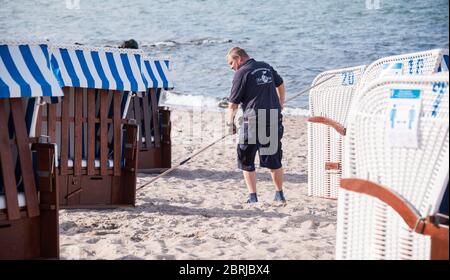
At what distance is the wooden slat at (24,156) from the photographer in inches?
150

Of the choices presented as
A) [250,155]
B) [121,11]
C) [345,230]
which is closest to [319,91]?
[250,155]

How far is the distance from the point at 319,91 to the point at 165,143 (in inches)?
107

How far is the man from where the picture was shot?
18.7ft

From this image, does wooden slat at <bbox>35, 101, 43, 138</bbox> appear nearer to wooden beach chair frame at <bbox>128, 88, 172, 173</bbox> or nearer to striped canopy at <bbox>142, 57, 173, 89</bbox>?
wooden beach chair frame at <bbox>128, 88, 172, 173</bbox>

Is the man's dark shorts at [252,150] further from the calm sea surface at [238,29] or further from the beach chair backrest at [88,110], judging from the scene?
the calm sea surface at [238,29]

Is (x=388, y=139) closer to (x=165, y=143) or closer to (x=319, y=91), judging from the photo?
(x=319, y=91)

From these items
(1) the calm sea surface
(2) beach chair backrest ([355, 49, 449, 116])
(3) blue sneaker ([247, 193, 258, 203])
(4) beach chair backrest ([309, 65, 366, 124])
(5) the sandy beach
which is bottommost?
(5) the sandy beach

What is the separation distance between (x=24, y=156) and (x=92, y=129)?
1.72m

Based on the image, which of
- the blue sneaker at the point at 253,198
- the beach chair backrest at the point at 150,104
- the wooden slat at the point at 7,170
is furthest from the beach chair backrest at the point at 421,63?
the beach chair backrest at the point at 150,104

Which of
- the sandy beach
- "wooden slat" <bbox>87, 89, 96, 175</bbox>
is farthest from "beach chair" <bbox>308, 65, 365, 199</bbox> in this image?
"wooden slat" <bbox>87, 89, 96, 175</bbox>

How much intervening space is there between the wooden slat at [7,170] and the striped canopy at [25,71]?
0.39ft

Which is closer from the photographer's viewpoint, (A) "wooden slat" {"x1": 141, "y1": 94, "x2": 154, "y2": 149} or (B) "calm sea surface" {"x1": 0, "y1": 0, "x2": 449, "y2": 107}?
(A) "wooden slat" {"x1": 141, "y1": 94, "x2": 154, "y2": 149}

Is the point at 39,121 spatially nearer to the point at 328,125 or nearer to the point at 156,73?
the point at 328,125

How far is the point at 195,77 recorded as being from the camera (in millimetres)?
30250
